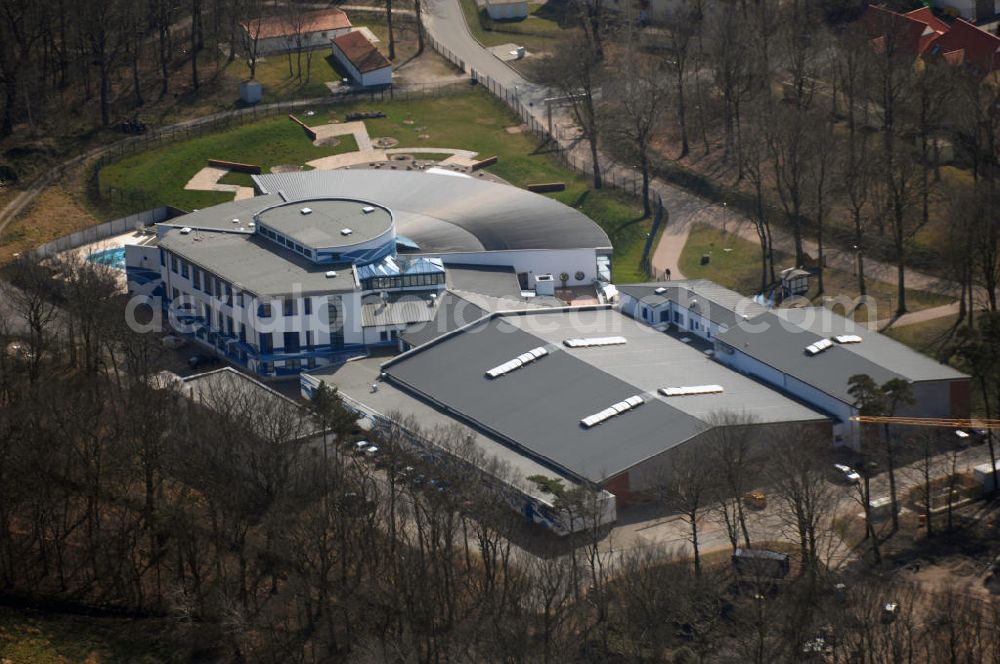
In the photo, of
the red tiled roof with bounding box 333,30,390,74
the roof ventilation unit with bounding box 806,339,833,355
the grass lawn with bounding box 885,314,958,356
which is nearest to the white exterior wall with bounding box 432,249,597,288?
the grass lawn with bounding box 885,314,958,356

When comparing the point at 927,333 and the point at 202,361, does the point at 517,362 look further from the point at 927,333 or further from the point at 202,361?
the point at 927,333

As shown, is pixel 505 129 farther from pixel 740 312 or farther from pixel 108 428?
pixel 108 428

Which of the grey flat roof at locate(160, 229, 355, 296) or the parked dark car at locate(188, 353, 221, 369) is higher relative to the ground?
the grey flat roof at locate(160, 229, 355, 296)

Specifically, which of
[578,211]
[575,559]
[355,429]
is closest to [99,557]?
[355,429]

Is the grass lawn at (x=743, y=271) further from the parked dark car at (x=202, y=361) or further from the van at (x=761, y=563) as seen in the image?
the parked dark car at (x=202, y=361)

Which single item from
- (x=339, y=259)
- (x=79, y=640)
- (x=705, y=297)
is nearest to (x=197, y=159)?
(x=339, y=259)

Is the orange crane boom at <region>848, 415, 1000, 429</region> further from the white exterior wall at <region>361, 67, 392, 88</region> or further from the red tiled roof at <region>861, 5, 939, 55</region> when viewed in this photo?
the white exterior wall at <region>361, 67, 392, 88</region>
